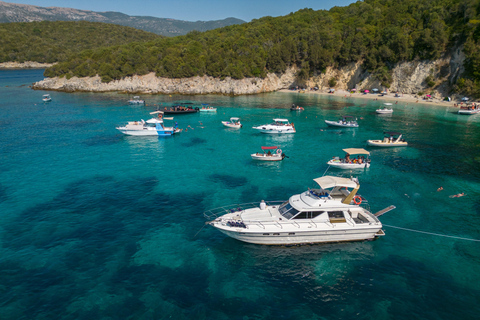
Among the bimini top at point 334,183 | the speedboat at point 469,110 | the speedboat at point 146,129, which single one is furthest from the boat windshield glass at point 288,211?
the speedboat at point 469,110

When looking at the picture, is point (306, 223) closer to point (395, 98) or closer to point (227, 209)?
point (227, 209)

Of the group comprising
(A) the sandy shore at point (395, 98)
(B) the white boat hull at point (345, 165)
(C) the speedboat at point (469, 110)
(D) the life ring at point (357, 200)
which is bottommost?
(B) the white boat hull at point (345, 165)

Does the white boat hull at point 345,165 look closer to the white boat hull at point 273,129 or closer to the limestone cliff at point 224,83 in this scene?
the white boat hull at point 273,129

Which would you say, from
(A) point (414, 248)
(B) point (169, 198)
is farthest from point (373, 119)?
(B) point (169, 198)

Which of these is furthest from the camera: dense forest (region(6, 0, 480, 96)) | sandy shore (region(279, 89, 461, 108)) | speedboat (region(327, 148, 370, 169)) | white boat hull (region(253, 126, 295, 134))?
dense forest (region(6, 0, 480, 96))

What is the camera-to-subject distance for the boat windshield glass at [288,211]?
87.6ft

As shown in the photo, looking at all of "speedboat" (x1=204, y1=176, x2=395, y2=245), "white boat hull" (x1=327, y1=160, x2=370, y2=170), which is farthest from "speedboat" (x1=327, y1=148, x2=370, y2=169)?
"speedboat" (x1=204, y1=176, x2=395, y2=245)

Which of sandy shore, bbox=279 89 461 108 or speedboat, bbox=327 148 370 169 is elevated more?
sandy shore, bbox=279 89 461 108

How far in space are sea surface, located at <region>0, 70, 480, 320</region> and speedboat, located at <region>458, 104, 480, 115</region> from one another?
30639mm

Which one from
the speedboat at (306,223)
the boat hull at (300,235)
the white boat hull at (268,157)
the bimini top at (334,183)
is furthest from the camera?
the white boat hull at (268,157)

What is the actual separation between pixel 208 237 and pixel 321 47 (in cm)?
13900

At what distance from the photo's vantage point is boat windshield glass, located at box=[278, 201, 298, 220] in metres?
26.7

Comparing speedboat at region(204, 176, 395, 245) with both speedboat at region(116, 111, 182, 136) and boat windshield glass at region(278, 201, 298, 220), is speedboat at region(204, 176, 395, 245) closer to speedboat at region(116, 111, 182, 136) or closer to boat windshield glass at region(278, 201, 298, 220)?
boat windshield glass at region(278, 201, 298, 220)

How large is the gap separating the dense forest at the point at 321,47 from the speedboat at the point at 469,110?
34.4 feet
